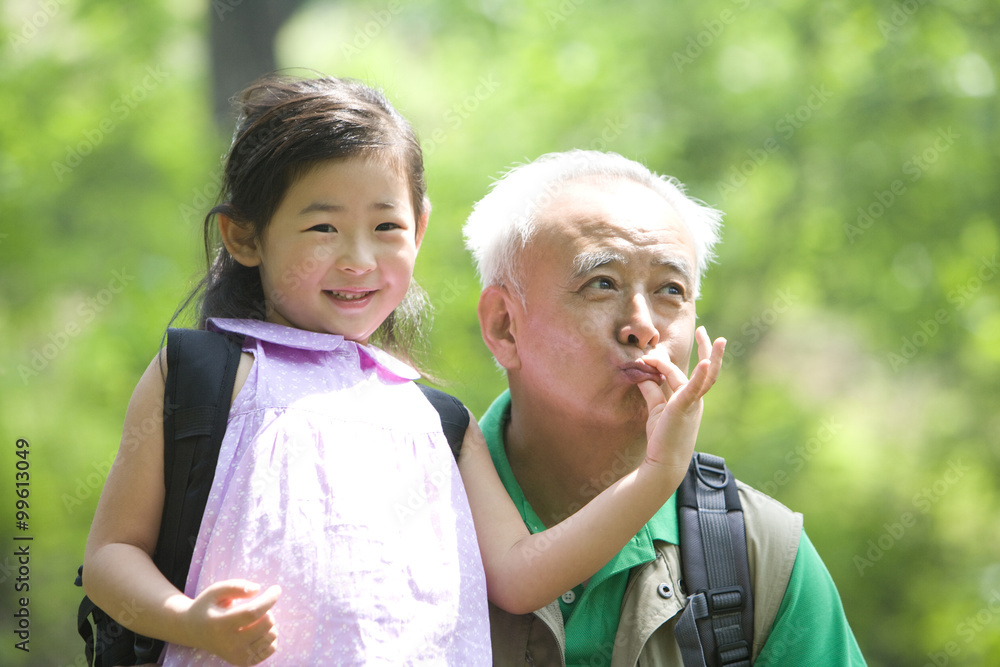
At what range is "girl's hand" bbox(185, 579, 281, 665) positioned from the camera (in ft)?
5.22

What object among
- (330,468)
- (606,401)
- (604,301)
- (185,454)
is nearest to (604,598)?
(606,401)

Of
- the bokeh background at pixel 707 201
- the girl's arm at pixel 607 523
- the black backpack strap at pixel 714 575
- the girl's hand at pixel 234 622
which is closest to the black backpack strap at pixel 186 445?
the girl's hand at pixel 234 622

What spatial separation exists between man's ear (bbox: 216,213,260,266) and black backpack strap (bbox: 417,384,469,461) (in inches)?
20.4

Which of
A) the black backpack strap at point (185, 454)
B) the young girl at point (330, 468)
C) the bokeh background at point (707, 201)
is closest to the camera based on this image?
the young girl at point (330, 468)

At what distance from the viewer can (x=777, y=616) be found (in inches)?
93.0

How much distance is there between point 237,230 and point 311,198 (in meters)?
0.27

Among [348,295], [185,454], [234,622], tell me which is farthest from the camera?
[348,295]

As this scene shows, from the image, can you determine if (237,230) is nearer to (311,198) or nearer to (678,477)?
(311,198)

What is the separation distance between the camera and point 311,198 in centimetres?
200

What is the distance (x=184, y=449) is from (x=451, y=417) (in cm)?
65

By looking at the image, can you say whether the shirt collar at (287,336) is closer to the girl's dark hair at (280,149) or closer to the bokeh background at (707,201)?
the girl's dark hair at (280,149)

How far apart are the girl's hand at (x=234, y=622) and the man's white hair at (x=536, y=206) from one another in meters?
1.23

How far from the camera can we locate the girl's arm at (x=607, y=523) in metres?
1.93

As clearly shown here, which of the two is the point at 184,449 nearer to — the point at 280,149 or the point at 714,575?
the point at 280,149
